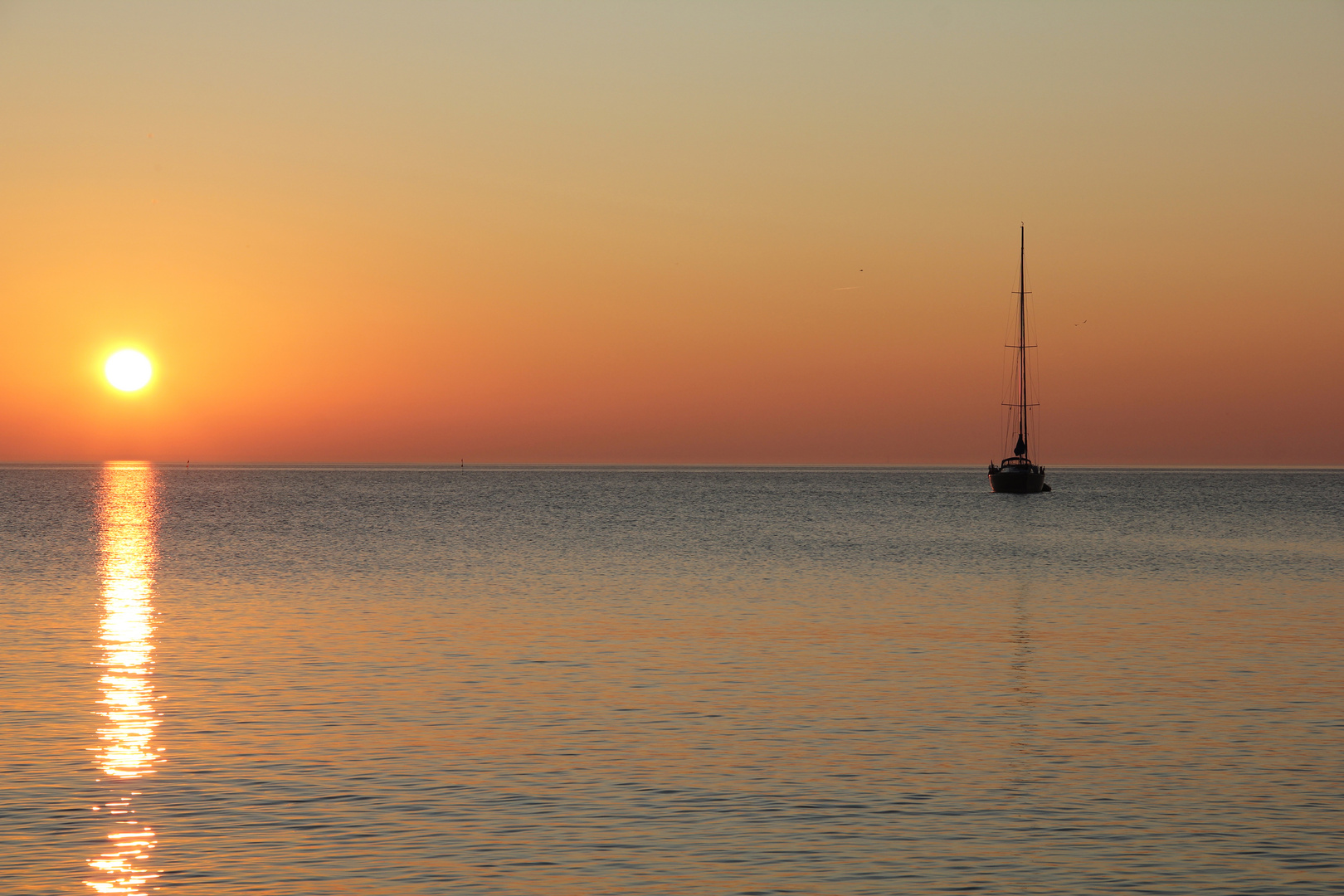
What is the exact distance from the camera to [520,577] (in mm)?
57500

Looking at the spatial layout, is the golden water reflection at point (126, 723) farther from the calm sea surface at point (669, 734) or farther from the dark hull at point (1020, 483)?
the dark hull at point (1020, 483)

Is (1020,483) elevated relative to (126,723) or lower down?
lower down

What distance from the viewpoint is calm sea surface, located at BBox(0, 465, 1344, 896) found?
645 inches

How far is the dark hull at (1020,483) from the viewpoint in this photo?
514 feet

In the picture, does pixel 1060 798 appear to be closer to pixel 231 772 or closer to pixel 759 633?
pixel 231 772

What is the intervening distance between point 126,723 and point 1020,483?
5522 inches

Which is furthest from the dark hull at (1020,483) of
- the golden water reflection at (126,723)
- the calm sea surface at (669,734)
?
the golden water reflection at (126,723)

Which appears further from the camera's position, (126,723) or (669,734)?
(126,723)

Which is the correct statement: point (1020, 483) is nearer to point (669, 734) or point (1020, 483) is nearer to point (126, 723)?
point (669, 734)

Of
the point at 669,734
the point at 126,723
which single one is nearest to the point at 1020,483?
the point at 669,734

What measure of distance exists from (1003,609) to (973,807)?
27.5 m

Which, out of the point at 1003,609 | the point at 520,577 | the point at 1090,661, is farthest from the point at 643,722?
the point at 520,577

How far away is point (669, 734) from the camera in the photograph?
78.6 feet

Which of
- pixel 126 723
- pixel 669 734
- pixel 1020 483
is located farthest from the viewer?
pixel 1020 483
